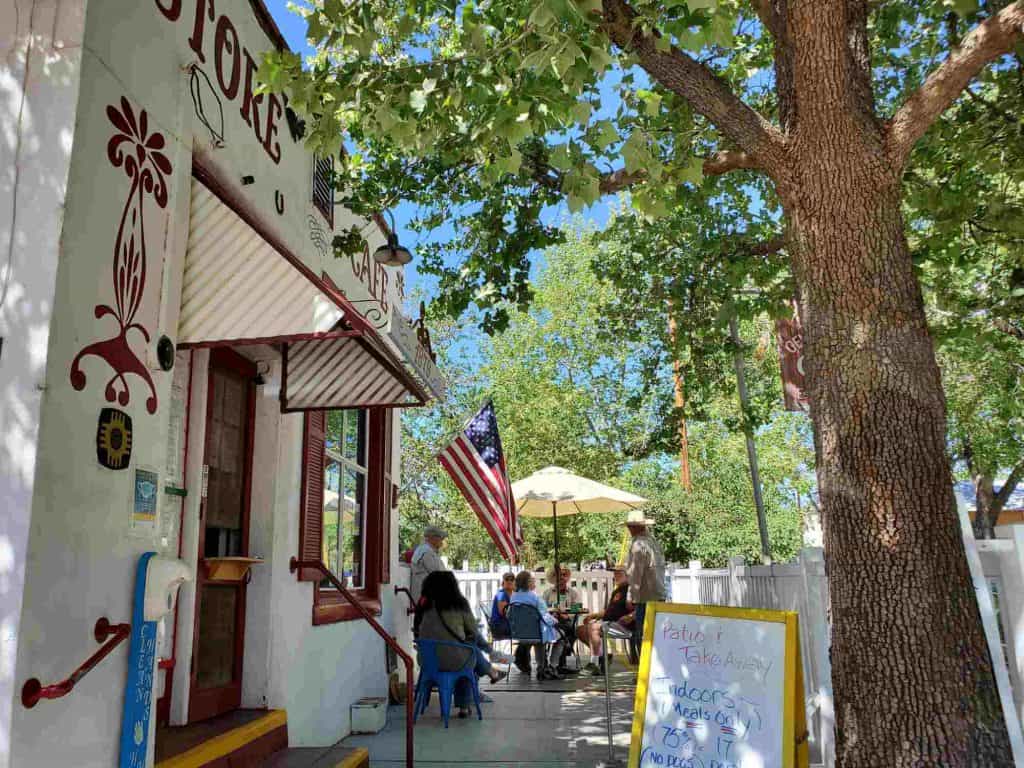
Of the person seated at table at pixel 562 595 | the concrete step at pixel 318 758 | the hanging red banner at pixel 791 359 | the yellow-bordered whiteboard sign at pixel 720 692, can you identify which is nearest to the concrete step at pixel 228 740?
the concrete step at pixel 318 758

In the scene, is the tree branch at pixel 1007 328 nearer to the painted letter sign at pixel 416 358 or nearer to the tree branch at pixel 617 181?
the tree branch at pixel 617 181

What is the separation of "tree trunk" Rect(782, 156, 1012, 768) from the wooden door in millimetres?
3579

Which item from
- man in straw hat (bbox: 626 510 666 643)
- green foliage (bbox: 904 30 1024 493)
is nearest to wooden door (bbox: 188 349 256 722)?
man in straw hat (bbox: 626 510 666 643)

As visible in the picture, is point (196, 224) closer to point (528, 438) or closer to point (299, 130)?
point (299, 130)

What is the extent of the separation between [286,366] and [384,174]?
1.86 m

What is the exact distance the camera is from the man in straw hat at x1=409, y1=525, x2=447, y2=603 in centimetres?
909

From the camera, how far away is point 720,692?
4.38 metres

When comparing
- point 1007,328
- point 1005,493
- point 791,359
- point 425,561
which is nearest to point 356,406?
point 425,561

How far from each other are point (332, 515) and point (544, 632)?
4.35 meters

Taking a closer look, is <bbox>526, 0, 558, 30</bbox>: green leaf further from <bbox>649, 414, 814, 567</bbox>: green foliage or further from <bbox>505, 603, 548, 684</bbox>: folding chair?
<bbox>649, 414, 814, 567</bbox>: green foliage

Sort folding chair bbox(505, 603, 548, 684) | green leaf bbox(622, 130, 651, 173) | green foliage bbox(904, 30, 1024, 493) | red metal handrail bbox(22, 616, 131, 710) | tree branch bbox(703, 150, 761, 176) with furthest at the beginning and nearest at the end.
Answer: folding chair bbox(505, 603, 548, 684) < green foliage bbox(904, 30, 1024, 493) < tree branch bbox(703, 150, 761, 176) < green leaf bbox(622, 130, 651, 173) < red metal handrail bbox(22, 616, 131, 710)

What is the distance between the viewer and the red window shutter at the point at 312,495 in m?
6.05

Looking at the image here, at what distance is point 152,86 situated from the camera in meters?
3.85

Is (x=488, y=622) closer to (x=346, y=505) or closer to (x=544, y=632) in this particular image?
(x=544, y=632)
